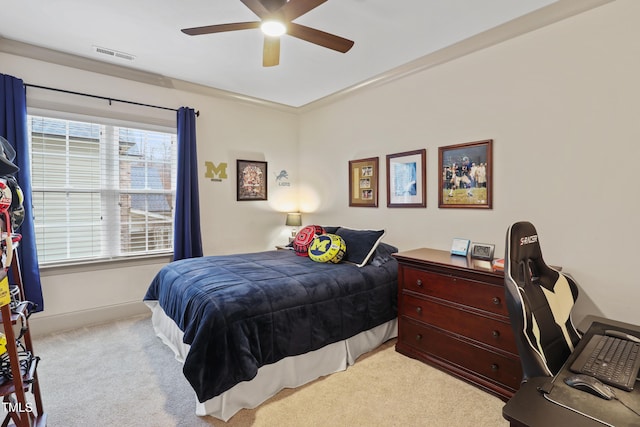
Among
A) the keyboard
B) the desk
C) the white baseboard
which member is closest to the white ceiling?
the keyboard

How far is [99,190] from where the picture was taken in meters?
3.50

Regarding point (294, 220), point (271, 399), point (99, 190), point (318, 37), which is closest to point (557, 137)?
point (318, 37)

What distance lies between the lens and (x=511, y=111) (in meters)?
2.64

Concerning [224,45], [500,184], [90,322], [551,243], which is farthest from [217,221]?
[551,243]

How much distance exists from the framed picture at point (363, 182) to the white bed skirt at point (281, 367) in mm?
1504

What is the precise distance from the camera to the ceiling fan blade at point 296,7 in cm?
184

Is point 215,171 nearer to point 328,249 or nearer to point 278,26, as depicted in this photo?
point 328,249

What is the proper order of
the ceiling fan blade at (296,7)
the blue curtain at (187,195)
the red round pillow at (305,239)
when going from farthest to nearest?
the blue curtain at (187,195) → the red round pillow at (305,239) → the ceiling fan blade at (296,7)

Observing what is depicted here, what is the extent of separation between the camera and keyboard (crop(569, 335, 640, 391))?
1113mm

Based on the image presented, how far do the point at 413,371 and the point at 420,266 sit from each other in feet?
2.64

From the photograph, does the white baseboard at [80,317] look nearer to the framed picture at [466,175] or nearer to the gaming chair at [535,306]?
the framed picture at [466,175]

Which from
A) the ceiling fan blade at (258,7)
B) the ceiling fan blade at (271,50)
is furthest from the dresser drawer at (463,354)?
the ceiling fan blade at (258,7)

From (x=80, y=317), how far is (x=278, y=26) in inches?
135

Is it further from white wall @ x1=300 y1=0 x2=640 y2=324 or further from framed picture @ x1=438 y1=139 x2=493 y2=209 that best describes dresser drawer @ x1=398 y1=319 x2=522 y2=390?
framed picture @ x1=438 y1=139 x2=493 y2=209
